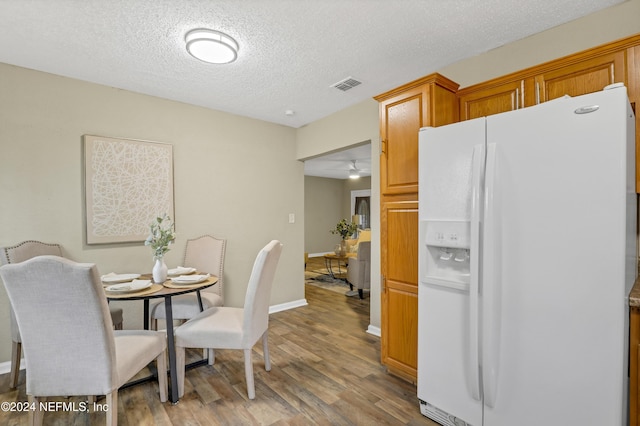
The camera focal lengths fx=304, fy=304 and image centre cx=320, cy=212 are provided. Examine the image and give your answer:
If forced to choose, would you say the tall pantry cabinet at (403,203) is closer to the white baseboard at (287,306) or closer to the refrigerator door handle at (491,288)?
the refrigerator door handle at (491,288)

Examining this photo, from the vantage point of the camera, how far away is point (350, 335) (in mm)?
3271

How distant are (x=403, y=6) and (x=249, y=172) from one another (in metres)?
2.70

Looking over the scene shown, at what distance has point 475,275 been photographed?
155 cm

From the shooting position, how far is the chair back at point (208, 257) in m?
3.25

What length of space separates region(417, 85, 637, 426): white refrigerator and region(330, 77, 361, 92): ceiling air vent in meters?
1.41

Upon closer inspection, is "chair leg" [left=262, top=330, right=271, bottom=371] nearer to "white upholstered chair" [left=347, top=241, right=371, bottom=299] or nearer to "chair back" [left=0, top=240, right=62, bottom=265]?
"chair back" [left=0, top=240, right=62, bottom=265]

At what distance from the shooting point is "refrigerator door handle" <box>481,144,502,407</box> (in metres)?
1.51

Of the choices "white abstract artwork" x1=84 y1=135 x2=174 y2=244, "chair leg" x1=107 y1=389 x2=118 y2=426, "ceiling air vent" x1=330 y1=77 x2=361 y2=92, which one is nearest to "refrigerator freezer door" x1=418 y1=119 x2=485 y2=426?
"ceiling air vent" x1=330 y1=77 x2=361 y2=92

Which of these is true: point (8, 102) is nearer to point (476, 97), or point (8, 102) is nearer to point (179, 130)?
point (179, 130)

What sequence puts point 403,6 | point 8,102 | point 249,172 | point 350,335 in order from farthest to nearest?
point 249,172 < point 350,335 < point 8,102 < point 403,6

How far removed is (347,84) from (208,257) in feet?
7.61

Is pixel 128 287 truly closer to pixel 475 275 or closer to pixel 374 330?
pixel 475 275

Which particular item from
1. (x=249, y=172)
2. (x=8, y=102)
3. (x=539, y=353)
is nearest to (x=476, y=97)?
(x=539, y=353)

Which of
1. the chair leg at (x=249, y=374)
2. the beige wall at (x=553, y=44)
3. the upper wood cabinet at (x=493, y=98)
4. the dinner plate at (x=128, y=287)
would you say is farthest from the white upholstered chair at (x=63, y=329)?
the beige wall at (x=553, y=44)
